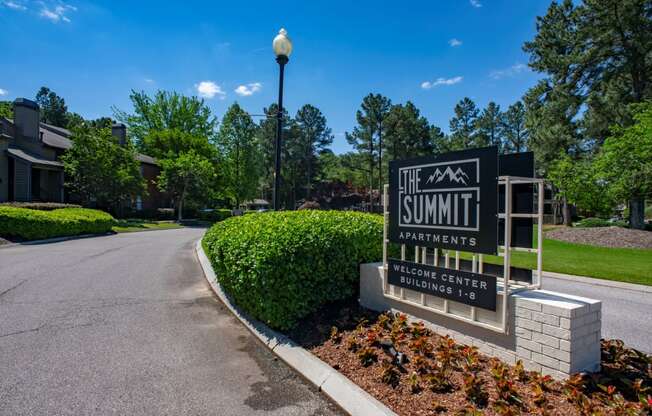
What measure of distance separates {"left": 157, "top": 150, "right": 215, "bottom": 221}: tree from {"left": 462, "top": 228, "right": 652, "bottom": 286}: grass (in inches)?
1016

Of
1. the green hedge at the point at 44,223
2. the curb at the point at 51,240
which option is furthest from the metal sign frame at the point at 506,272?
the green hedge at the point at 44,223

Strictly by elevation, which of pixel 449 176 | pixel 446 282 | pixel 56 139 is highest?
pixel 56 139

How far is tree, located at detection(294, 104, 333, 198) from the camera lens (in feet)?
176

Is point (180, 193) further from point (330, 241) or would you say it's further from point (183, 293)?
point (330, 241)

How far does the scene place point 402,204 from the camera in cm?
441

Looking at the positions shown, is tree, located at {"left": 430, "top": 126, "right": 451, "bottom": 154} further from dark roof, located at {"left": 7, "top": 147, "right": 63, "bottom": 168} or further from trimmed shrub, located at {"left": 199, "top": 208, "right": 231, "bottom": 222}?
dark roof, located at {"left": 7, "top": 147, "right": 63, "bottom": 168}

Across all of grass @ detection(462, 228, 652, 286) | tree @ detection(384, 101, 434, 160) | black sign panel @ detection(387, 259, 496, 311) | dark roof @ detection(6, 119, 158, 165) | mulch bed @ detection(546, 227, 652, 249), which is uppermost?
tree @ detection(384, 101, 434, 160)

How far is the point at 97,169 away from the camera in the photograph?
2450 centimetres

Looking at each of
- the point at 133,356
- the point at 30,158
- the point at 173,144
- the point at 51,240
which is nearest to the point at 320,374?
the point at 133,356

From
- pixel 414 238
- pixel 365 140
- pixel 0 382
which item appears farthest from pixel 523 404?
pixel 365 140

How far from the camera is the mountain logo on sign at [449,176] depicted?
3.67m

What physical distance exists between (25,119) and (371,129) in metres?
36.3

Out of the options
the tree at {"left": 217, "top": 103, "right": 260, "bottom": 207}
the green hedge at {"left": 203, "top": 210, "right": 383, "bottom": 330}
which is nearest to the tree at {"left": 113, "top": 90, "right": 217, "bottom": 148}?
the tree at {"left": 217, "top": 103, "right": 260, "bottom": 207}

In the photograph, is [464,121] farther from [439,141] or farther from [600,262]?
[600,262]
